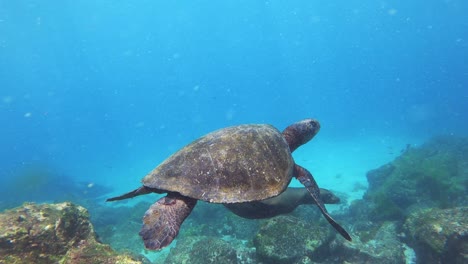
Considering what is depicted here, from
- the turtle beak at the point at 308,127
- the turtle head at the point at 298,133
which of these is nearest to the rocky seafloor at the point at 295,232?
the turtle head at the point at 298,133

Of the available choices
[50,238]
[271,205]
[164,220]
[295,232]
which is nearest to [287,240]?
[295,232]

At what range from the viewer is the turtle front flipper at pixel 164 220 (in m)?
3.64

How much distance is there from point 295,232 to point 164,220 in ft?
16.6

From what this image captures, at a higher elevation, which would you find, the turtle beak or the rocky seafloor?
the turtle beak

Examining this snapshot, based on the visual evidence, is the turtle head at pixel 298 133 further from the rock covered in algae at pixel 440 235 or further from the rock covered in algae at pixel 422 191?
the rock covered in algae at pixel 422 191

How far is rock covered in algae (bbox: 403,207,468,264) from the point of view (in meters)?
7.36

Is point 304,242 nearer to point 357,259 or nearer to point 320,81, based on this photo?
point 357,259

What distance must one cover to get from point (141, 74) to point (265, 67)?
257ft

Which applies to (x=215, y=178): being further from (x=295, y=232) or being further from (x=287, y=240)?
(x=295, y=232)

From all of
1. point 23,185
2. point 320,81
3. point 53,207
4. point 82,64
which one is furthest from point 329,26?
point 53,207

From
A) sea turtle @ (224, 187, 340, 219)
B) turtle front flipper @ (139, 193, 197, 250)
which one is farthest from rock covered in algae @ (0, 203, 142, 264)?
sea turtle @ (224, 187, 340, 219)

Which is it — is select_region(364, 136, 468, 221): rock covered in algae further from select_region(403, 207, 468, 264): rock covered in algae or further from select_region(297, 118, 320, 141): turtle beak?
select_region(297, 118, 320, 141): turtle beak

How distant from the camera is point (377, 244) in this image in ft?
30.0

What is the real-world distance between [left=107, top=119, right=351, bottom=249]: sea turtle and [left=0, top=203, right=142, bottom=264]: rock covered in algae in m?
0.65
